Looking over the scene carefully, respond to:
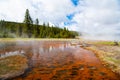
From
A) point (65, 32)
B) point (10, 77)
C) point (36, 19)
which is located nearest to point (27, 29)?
point (36, 19)

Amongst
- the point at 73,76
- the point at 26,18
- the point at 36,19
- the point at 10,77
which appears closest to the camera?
the point at 10,77

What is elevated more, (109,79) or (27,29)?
(27,29)

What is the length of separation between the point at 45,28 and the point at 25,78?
90.8 metres

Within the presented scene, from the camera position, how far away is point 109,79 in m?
10.4

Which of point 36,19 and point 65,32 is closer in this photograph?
point 36,19

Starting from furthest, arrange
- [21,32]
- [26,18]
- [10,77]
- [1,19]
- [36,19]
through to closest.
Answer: [36,19], [1,19], [21,32], [26,18], [10,77]

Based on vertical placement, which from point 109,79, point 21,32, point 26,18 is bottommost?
point 109,79

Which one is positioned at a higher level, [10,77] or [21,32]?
[21,32]

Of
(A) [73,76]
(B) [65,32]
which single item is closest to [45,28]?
(B) [65,32]

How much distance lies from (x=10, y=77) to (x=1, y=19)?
8597 centimetres

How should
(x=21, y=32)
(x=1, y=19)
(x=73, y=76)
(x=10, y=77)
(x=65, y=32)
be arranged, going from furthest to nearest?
(x=65, y=32) → (x=1, y=19) → (x=21, y=32) → (x=73, y=76) → (x=10, y=77)

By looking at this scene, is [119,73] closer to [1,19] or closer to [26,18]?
[26,18]

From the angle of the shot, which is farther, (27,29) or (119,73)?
(27,29)

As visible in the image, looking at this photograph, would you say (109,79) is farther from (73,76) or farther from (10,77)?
(10,77)
